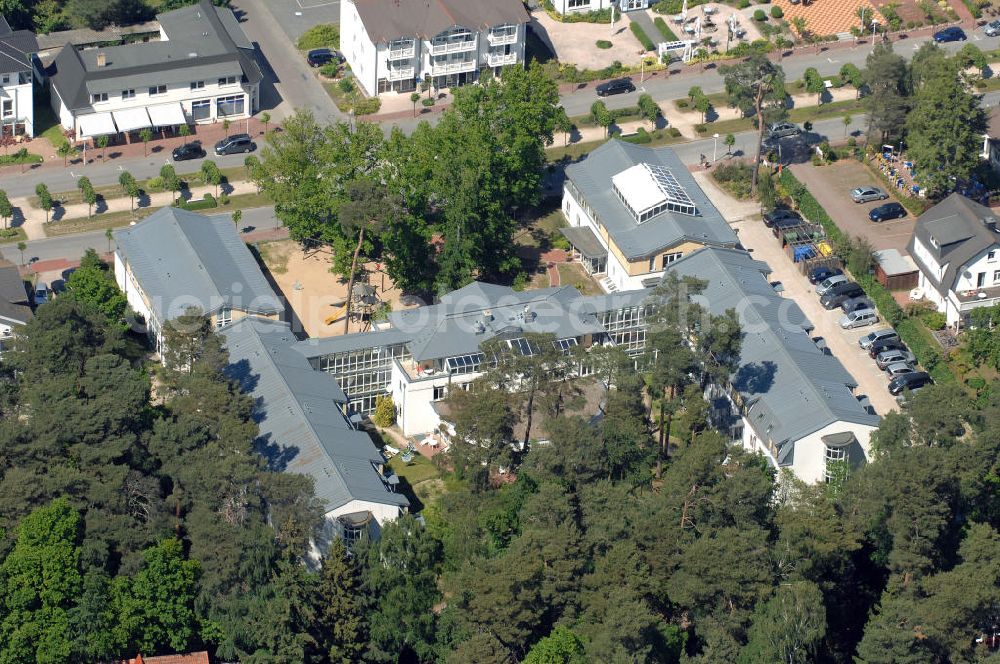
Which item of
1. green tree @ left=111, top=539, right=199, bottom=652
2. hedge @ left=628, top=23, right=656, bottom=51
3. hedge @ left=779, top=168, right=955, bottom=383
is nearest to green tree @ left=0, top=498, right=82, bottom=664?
green tree @ left=111, top=539, right=199, bottom=652

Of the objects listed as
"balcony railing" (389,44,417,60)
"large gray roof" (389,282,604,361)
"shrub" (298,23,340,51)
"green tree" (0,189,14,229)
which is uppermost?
"shrub" (298,23,340,51)

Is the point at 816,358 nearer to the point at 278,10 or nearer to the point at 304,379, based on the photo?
the point at 304,379

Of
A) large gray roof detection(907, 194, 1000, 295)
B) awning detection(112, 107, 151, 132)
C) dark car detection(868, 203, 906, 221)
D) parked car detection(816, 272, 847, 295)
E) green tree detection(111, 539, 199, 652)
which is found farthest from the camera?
awning detection(112, 107, 151, 132)

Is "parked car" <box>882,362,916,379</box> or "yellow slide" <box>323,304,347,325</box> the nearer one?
"parked car" <box>882,362,916,379</box>

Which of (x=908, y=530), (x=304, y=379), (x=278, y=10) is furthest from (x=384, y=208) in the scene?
(x=278, y=10)

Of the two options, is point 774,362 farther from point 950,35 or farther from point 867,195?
point 950,35

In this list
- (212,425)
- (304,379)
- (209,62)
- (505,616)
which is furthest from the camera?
(209,62)

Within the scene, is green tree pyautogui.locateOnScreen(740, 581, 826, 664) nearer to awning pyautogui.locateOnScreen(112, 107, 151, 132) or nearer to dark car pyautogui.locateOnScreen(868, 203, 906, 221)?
dark car pyautogui.locateOnScreen(868, 203, 906, 221)
